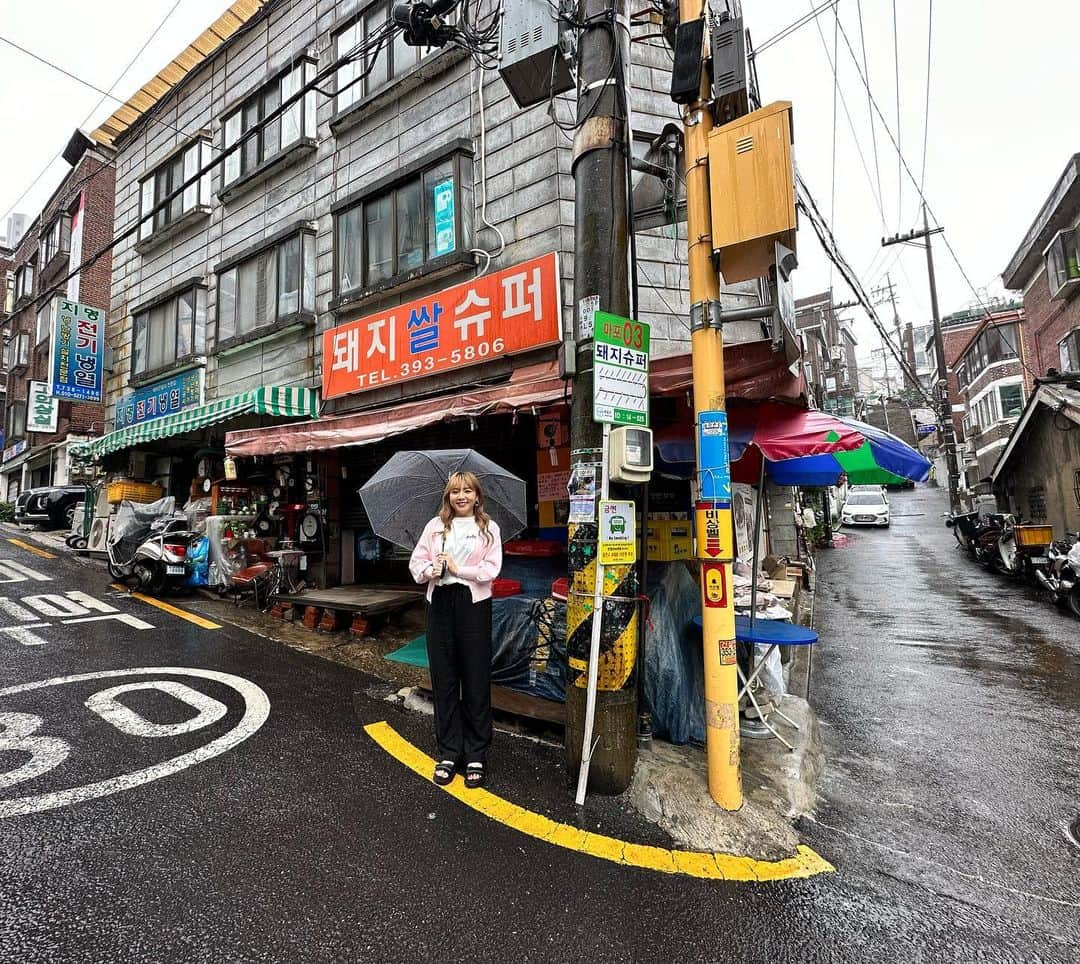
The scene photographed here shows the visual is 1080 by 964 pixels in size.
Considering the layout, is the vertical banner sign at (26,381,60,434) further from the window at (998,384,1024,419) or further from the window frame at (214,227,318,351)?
the window at (998,384,1024,419)

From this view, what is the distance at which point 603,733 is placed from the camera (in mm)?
3338

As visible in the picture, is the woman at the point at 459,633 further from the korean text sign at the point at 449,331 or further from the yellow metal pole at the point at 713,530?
the korean text sign at the point at 449,331

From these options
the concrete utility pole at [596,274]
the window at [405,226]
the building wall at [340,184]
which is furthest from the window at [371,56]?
the concrete utility pole at [596,274]

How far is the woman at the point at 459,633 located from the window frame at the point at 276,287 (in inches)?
319

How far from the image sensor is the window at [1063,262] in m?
15.9

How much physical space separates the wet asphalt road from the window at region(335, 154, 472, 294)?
21.1 ft

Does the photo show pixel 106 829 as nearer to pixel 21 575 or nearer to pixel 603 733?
pixel 603 733

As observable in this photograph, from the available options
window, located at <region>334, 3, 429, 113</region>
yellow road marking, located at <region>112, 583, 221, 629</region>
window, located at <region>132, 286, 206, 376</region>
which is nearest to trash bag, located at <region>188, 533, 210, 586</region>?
yellow road marking, located at <region>112, 583, 221, 629</region>

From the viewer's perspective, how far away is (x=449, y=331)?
802 cm

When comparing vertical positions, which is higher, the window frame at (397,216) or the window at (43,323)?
the window at (43,323)

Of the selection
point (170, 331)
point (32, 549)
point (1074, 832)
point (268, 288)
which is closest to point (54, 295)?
point (32, 549)

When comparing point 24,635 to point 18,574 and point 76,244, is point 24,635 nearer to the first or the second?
point 18,574

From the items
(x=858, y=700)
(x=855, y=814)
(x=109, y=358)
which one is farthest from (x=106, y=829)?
(x=109, y=358)

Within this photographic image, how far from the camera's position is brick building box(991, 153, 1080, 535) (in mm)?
13406
